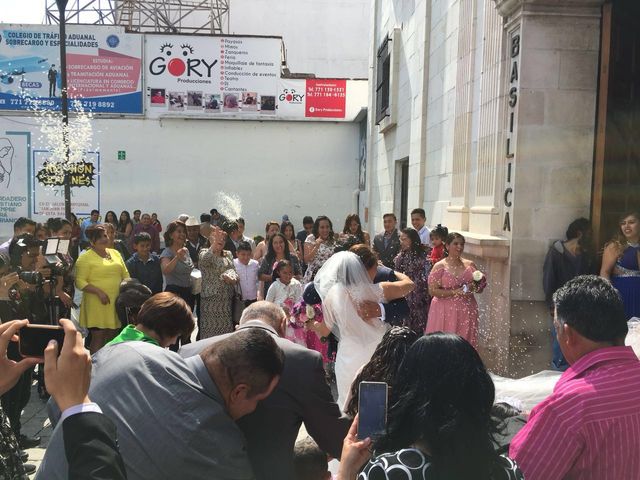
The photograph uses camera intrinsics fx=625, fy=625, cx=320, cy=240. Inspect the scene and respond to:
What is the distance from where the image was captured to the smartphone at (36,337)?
6.11 ft

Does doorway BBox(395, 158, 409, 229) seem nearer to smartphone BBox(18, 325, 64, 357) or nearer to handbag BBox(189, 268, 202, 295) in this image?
handbag BBox(189, 268, 202, 295)

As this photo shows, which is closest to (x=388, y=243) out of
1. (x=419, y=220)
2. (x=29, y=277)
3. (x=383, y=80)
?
(x=419, y=220)

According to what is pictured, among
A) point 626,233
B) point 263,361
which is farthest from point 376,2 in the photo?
point 263,361

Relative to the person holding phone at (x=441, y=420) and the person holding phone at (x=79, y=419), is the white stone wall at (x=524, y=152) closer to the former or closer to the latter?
the person holding phone at (x=441, y=420)

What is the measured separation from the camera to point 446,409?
1697 millimetres

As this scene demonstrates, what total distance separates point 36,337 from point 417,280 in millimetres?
6167

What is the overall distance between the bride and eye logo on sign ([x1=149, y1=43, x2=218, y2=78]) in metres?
17.4

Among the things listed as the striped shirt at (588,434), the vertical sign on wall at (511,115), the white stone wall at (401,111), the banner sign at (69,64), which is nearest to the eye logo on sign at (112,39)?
the banner sign at (69,64)

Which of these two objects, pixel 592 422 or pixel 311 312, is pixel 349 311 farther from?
pixel 592 422

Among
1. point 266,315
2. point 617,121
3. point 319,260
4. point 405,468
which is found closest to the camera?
point 405,468

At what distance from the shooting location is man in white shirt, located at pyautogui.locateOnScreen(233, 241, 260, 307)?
809cm

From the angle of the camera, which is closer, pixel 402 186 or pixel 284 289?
pixel 284 289

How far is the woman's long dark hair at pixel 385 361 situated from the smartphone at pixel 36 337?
125 centimetres

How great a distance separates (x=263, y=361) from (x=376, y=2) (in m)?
16.4
